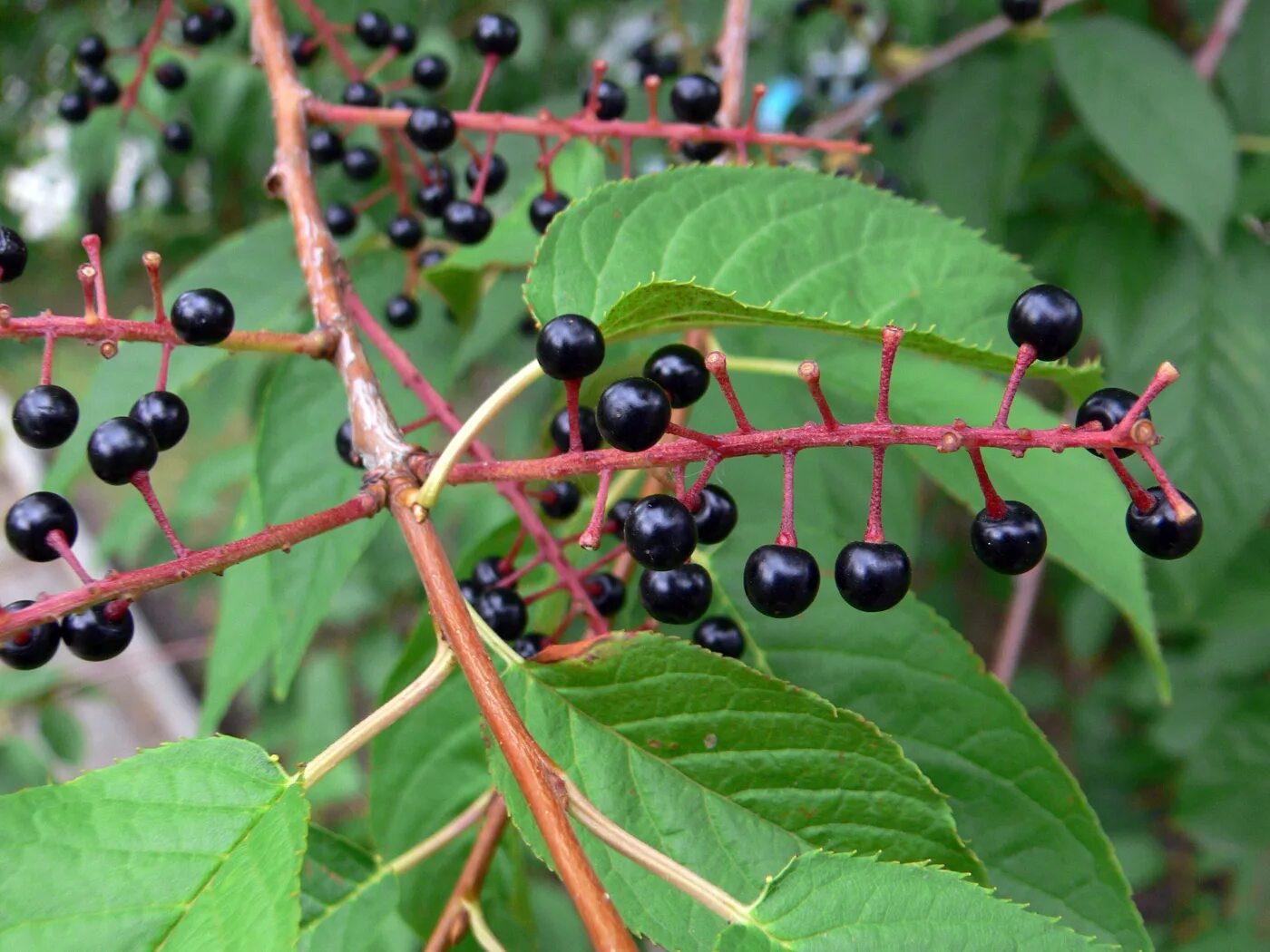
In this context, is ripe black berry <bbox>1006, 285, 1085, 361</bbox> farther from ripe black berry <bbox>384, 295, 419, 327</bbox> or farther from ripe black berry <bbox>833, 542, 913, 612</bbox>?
ripe black berry <bbox>384, 295, 419, 327</bbox>

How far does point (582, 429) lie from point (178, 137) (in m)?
2.12

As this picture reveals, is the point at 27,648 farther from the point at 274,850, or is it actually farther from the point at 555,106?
the point at 555,106

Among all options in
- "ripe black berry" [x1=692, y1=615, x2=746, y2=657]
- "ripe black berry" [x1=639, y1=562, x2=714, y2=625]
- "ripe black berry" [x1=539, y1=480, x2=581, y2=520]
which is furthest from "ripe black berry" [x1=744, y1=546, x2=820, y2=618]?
"ripe black berry" [x1=539, y1=480, x2=581, y2=520]

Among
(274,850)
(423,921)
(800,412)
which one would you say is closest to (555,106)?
(800,412)

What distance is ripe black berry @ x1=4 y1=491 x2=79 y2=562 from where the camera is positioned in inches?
44.6

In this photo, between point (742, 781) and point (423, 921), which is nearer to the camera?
point (742, 781)

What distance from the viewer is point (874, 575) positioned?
98 cm

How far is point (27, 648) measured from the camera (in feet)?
3.46

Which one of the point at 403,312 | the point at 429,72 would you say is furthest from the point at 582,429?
the point at 429,72

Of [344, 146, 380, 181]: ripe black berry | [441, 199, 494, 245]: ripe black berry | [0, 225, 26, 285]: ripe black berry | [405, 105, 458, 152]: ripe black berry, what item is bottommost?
[0, 225, 26, 285]: ripe black berry

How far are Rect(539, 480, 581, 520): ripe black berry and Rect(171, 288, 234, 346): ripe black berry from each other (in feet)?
1.86

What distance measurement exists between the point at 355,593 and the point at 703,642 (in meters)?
3.58

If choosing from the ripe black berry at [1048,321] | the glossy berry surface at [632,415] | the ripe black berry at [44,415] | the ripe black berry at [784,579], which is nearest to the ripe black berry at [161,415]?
the ripe black berry at [44,415]

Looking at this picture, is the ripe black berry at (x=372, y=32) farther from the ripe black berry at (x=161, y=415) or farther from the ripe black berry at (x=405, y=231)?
the ripe black berry at (x=161, y=415)
